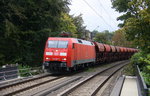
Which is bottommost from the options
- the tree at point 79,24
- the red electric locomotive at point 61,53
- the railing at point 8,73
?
the railing at point 8,73

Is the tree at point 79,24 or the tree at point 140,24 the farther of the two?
the tree at point 79,24

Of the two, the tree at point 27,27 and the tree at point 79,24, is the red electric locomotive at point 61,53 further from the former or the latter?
the tree at point 79,24

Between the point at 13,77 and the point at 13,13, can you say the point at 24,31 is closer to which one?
the point at 13,13

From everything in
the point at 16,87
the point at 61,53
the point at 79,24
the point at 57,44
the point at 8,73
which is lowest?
the point at 16,87

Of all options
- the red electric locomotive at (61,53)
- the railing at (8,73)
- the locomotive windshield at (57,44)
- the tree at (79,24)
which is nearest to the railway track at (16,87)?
the railing at (8,73)

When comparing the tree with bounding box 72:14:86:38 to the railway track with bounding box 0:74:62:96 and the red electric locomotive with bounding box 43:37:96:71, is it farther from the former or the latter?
the railway track with bounding box 0:74:62:96

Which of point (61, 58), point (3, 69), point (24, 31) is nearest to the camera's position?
point (3, 69)

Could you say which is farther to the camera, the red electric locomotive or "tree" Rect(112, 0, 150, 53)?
the red electric locomotive

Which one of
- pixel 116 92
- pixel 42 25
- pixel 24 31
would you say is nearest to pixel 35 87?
pixel 116 92

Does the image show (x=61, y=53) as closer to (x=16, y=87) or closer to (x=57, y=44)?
(x=57, y=44)

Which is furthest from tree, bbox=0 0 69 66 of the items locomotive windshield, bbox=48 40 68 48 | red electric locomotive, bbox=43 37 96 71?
red electric locomotive, bbox=43 37 96 71

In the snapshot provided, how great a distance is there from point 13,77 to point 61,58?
4.40m

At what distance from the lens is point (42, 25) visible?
26.8 meters

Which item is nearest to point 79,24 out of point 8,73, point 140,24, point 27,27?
point 27,27
